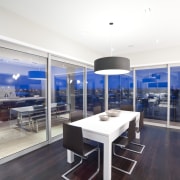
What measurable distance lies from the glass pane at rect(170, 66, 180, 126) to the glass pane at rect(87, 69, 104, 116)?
2.74 meters

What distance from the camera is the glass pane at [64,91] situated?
3.76 m

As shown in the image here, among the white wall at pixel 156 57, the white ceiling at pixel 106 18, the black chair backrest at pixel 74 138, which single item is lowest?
the black chair backrest at pixel 74 138

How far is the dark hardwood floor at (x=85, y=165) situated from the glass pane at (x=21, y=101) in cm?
44

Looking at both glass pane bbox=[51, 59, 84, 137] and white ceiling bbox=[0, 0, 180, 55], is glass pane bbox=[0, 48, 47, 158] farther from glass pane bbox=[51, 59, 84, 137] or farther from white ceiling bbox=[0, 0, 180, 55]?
white ceiling bbox=[0, 0, 180, 55]

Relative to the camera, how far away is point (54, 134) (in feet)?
12.3

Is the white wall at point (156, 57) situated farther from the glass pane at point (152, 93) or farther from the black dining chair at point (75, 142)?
the black dining chair at point (75, 142)

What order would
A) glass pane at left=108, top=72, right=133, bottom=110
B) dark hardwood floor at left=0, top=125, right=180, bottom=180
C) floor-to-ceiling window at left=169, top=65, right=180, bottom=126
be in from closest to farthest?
dark hardwood floor at left=0, top=125, right=180, bottom=180 → floor-to-ceiling window at left=169, top=65, right=180, bottom=126 → glass pane at left=108, top=72, right=133, bottom=110

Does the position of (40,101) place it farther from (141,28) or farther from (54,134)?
(141,28)

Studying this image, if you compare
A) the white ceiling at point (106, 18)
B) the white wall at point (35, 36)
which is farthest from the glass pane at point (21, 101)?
the white ceiling at point (106, 18)

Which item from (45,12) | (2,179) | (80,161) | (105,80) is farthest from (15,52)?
(105,80)

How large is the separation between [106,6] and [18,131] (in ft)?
11.6

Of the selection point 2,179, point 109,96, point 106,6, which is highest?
point 106,6

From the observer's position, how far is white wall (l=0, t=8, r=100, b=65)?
2.46 m

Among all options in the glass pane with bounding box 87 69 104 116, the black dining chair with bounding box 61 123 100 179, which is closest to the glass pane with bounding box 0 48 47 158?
the black dining chair with bounding box 61 123 100 179
